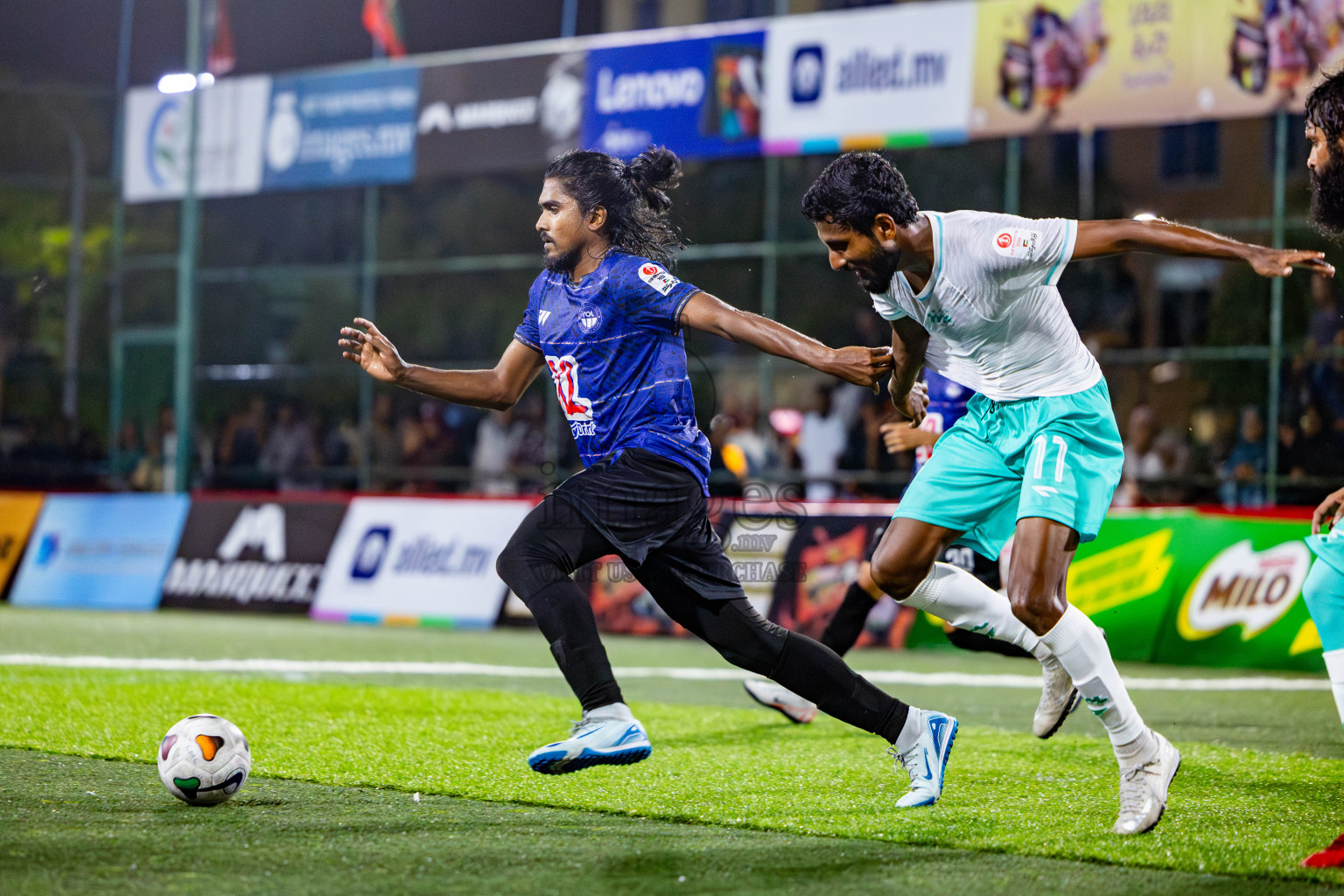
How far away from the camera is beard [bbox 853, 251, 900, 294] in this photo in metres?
5.23

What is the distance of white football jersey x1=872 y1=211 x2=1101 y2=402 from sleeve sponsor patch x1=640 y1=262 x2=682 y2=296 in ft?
2.46

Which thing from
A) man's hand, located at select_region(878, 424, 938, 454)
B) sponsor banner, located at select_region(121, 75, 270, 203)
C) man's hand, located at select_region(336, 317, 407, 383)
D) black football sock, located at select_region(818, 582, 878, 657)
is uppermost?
sponsor banner, located at select_region(121, 75, 270, 203)

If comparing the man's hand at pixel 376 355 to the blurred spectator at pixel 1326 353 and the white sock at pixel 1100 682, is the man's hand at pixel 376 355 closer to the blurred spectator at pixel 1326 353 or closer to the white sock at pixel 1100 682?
the white sock at pixel 1100 682

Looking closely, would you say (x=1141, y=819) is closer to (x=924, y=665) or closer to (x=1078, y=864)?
(x=1078, y=864)

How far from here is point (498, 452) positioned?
19.7 m

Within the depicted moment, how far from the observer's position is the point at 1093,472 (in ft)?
17.4

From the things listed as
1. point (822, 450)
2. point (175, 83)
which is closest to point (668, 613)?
point (822, 450)

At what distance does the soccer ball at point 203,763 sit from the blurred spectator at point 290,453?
1635cm

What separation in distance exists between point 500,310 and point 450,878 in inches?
862

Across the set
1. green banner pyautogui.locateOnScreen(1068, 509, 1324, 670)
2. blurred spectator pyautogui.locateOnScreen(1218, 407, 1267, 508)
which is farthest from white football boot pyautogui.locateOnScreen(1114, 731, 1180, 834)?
blurred spectator pyautogui.locateOnScreen(1218, 407, 1267, 508)

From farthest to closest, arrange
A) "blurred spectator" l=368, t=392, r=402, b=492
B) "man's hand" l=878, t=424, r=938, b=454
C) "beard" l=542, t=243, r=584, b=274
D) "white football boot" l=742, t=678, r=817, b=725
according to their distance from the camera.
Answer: "blurred spectator" l=368, t=392, r=402, b=492 → "white football boot" l=742, t=678, r=817, b=725 → "man's hand" l=878, t=424, r=938, b=454 → "beard" l=542, t=243, r=584, b=274

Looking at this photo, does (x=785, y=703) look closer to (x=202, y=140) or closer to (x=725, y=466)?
(x=725, y=466)

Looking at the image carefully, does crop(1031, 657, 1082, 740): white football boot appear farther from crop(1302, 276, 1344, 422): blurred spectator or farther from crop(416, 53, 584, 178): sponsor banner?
crop(416, 53, 584, 178): sponsor banner

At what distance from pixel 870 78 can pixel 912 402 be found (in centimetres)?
1167
